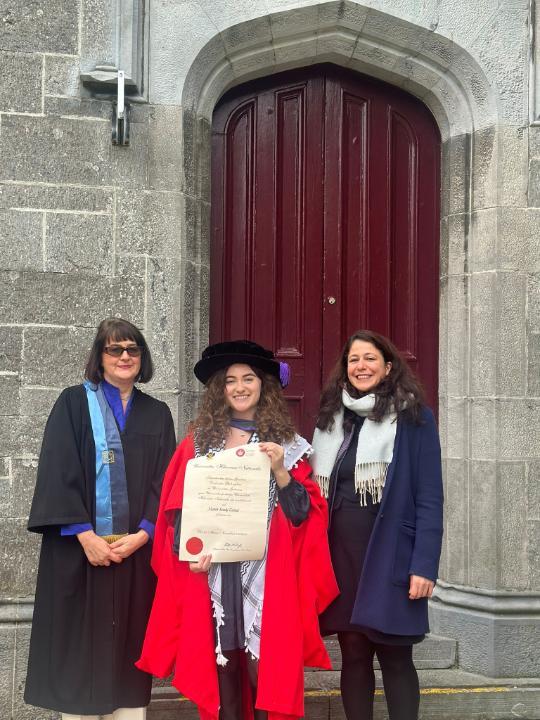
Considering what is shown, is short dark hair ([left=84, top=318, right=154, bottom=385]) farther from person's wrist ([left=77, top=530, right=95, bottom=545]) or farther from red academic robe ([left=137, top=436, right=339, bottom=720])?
person's wrist ([left=77, top=530, right=95, bottom=545])

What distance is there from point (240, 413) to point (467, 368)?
2.10 metres

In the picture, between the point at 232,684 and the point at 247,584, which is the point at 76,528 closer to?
the point at 247,584

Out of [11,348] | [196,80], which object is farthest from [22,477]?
[196,80]

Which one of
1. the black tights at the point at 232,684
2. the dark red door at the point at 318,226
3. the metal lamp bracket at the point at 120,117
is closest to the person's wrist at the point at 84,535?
the black tights at the point at 232,684

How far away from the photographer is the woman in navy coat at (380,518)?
131 inches

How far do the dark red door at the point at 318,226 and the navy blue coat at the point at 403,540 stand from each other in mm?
1928

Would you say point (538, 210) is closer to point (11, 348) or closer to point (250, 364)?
point (250, 364)

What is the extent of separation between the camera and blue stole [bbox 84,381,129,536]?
3.44m

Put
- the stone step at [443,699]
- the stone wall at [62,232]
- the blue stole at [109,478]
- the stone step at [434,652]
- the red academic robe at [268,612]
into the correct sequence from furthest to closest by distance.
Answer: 1. the stone step at [434,652]
2. the stone wall at [62,232]
3. the stone step at [443,699]
4. the blue stole at [109,478]
5. the red academic robe at [268,612]

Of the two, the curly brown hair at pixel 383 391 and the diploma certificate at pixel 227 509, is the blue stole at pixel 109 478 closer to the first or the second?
the diploma certificate at pixel 227 509

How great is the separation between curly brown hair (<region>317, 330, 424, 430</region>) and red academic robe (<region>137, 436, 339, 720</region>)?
292mm

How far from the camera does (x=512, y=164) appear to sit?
503cm

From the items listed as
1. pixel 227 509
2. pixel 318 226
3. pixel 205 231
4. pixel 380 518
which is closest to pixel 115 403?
pixel 227 509

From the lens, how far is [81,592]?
345 cm
